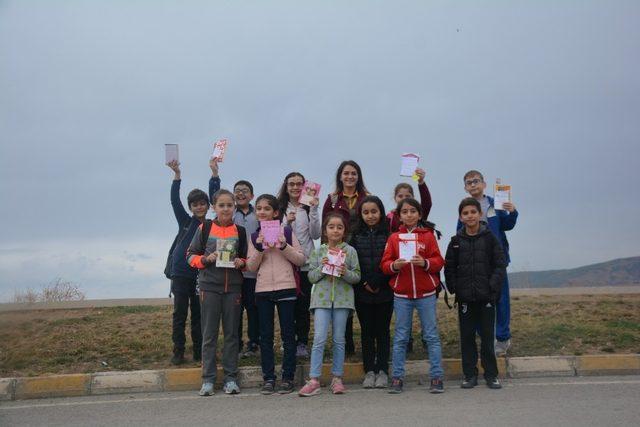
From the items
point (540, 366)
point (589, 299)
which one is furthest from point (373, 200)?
point (589, 299)

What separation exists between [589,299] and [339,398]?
21.5 feet

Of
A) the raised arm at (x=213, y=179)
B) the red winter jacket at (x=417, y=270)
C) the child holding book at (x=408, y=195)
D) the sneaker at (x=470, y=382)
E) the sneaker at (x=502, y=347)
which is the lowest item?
the sneaker at (x=470, y=382)

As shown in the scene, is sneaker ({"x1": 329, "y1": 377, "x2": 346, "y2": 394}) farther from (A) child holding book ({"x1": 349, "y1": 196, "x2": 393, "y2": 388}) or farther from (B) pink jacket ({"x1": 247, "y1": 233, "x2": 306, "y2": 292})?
(B) pink jacket ({"x1": 247, "y1": 233, "x2": 306, "y2": 292})

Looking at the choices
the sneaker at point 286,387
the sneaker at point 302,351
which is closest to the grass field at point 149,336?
the sneaker at point 302,351

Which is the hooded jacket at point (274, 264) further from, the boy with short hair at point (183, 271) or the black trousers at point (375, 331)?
the boy with short hair at point (183, 271)

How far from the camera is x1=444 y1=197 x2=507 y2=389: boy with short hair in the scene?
586 centimetres

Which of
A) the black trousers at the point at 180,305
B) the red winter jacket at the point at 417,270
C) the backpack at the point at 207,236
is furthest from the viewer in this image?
the black trousers at the point at 180,305

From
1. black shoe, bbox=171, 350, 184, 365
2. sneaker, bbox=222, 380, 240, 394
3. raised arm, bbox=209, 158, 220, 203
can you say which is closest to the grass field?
black shoe, bbox=171, 350, 184, 365

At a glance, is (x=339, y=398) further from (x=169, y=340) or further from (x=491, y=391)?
(x=169, y=340)

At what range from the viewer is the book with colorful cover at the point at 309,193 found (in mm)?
6492

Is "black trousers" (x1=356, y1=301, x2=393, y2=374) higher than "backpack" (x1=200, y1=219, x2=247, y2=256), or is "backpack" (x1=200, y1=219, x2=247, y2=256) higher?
"backpack" (x1=200, y1=219, x2=247, y2=256)

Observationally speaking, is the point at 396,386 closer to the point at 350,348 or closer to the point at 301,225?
the point at 350,348

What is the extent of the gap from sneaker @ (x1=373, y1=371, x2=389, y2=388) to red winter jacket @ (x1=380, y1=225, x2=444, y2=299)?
34.0 inches

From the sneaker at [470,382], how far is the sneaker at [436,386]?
10.9 inches
